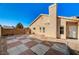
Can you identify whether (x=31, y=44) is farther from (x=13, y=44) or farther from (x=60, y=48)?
(x=60, y=48)

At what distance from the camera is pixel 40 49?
2525 millimetres

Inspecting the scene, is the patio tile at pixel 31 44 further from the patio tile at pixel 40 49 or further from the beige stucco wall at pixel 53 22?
the beige stucco wall at pixel 53 22

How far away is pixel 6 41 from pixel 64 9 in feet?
4.97

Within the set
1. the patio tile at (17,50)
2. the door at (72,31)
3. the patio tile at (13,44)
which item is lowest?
the patio tile at (17,50)

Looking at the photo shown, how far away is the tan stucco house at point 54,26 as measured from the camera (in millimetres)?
2518

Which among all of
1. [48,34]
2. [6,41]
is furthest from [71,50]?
[6,41]

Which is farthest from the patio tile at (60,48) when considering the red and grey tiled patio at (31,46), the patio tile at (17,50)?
the patio tile at (17,50)

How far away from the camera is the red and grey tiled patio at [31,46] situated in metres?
2.47

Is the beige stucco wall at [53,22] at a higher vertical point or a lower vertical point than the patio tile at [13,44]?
higher

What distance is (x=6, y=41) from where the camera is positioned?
8.39 feet

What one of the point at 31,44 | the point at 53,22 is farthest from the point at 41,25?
the point at 31,44

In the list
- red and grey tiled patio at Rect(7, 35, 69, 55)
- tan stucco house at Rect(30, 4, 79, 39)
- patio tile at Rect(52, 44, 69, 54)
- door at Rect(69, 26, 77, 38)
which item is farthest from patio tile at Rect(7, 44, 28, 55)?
door at Rect(69, 26, 77, 38)

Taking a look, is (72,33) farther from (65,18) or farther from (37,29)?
(37,29)

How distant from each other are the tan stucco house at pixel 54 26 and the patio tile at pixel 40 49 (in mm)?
288
